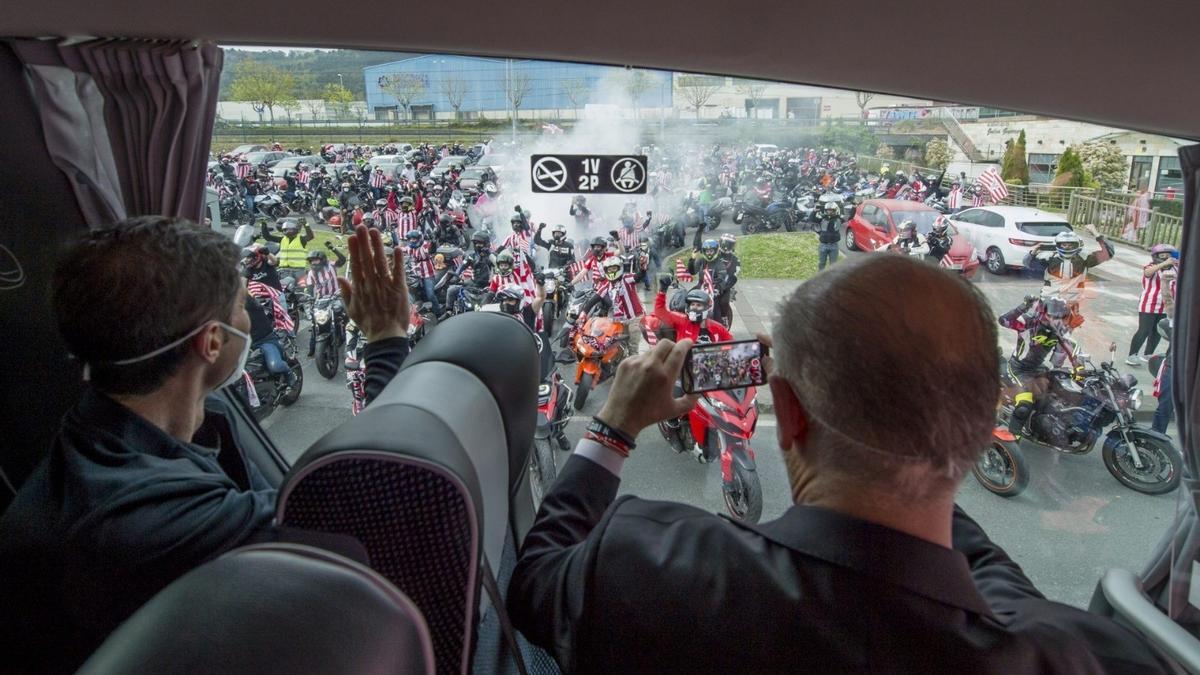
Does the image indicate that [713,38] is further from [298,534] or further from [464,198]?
[298,534]

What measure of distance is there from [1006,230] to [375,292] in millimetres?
1690

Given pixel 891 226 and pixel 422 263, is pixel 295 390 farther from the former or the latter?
pixel 891 226

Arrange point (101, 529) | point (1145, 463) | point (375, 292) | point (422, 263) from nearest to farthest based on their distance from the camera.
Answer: point (101, 529) → point (375, 292) → point (1145, 463) → point (422, 263)

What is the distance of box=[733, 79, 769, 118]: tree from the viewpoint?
191 centimetres

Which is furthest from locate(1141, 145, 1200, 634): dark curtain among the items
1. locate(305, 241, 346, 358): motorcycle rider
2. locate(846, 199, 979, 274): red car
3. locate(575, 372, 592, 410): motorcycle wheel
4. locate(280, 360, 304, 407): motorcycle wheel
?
locate(280, 360, 304, 407): motorcycle wheel

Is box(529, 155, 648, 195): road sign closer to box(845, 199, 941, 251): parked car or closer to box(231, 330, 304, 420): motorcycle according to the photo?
box(845, 199, 941, 251): parked car

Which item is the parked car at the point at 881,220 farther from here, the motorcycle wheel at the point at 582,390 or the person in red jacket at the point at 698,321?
the motorcycle wheel at the point at 582,390

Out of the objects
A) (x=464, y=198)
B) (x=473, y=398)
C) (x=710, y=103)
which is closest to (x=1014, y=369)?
(x=710, y=103)

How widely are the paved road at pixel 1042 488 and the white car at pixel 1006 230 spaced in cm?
6

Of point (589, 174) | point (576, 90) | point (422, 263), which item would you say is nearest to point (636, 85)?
point (576, 90)

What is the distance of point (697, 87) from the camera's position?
6.30ft

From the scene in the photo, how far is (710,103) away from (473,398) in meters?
1.47

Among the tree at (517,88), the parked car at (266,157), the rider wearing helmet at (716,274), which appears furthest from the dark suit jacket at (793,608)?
the parked car at (266,157)

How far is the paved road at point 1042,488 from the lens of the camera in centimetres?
203
